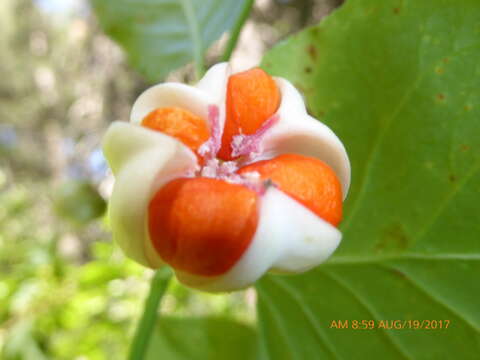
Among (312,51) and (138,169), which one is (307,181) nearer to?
(138,169)

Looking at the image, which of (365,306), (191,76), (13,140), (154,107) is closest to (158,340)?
(365,306)

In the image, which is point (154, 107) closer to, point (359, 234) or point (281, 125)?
point (281, 125)

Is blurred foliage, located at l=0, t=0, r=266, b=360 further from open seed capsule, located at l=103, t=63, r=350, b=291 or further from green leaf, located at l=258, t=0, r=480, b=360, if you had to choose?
open seed capsule, located at l=103, t=63, r=350, b=291

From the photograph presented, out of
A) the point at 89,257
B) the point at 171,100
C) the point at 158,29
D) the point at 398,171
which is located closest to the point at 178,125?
the point at 171,100

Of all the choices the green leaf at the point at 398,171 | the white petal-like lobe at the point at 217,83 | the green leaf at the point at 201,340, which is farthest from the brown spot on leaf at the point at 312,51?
the green leaf at the point at 201,340

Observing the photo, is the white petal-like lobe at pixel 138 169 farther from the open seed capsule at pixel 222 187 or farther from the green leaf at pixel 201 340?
the green leaf at pixel 201 340

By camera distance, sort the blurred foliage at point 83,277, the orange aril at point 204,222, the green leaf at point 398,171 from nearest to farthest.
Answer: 1. the orange aril at point 204,222
2. the green leaf at point 398,171
3. the blurred foliage at point 83,277
